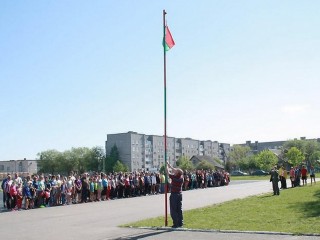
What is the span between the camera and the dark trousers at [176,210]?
13125 millimetres

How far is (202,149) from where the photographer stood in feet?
541

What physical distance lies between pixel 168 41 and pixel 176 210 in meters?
5.68

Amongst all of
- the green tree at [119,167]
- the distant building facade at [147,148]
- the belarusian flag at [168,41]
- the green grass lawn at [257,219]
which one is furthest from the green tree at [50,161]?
the belarusian flag at [168,41]

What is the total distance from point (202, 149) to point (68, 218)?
5880 inches

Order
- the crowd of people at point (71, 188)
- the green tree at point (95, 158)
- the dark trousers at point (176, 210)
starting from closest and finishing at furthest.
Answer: the dark trousers at point (176, 210), the crowd of people at point (71, 188), the green tree at point (95, 158)

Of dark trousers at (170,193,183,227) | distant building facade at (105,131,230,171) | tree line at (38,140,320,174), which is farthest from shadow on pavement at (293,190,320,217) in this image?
tree line at (38,140,320,174)

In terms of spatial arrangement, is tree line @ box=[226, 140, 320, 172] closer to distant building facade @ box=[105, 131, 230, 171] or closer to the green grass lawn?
distant building facade @ box=[105, 131, 230, 171]

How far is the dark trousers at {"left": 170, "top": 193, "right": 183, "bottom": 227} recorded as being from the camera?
13.1 metres

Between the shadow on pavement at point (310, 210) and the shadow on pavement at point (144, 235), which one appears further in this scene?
the shadow on pavement at point (310, 210)

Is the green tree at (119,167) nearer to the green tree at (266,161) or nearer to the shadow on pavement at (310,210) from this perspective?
the green tree at (266,161)

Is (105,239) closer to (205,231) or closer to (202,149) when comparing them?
(205,231)

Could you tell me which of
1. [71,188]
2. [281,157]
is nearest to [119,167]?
[281,157]

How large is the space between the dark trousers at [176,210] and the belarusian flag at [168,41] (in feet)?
16.4

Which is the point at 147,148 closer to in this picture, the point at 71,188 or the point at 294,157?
the point at 294,157
